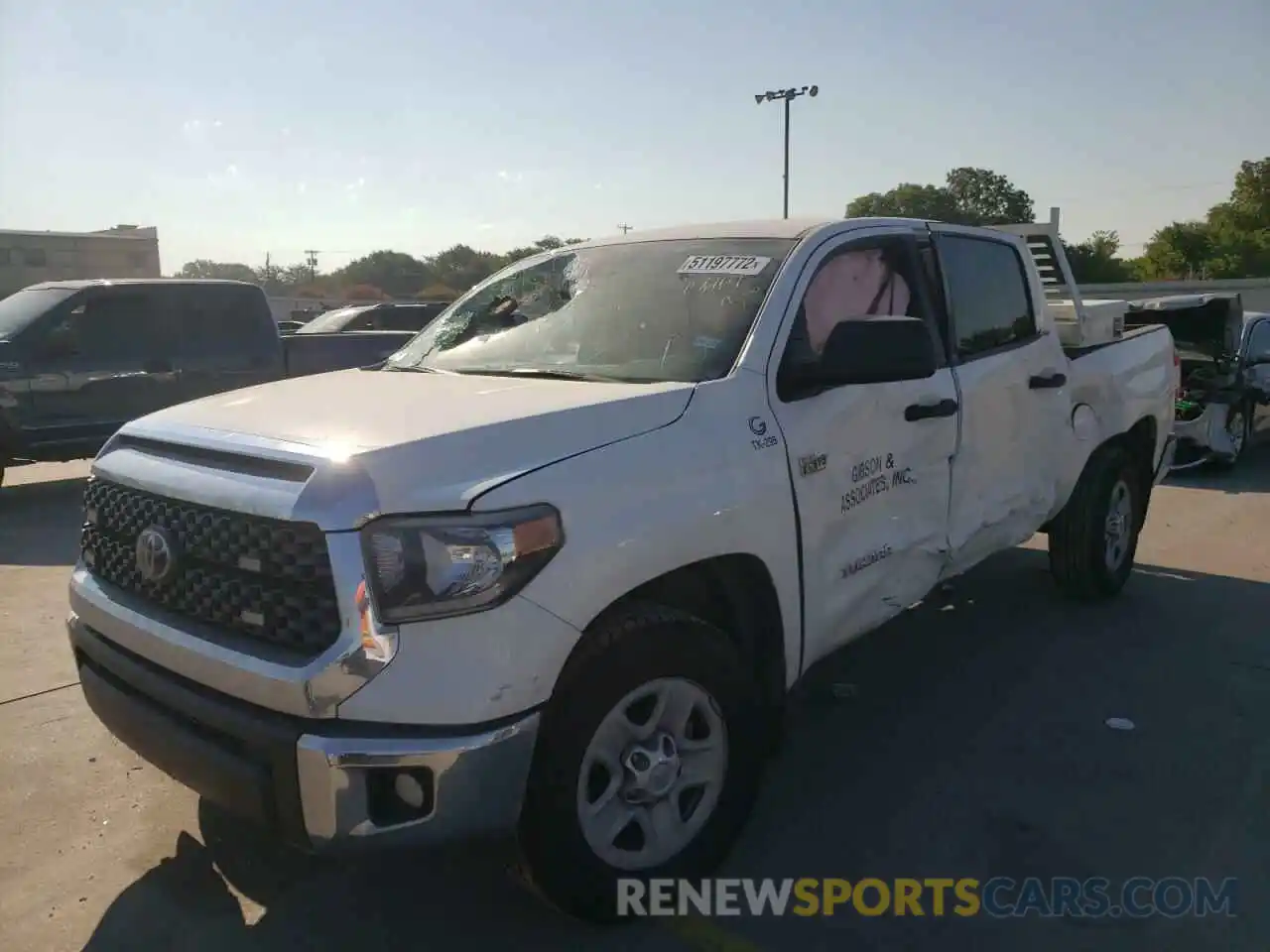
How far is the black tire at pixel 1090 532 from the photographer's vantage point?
18.0ft

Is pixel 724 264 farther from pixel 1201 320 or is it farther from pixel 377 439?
pixel 1201 320

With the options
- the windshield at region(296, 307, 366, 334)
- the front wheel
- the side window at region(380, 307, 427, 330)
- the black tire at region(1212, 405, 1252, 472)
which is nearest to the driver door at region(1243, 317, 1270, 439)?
the black tire at region(1212, 405, 1252, 472)

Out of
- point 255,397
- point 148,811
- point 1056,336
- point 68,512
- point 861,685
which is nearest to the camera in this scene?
point 255,397

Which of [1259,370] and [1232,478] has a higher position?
[1259,370]

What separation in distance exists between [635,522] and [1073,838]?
1897mm

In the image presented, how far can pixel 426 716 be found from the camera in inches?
89.0

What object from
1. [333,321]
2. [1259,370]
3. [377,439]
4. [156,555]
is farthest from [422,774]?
[333,321]

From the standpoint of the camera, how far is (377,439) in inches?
98.1

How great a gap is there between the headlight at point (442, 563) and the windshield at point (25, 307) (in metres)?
8.63

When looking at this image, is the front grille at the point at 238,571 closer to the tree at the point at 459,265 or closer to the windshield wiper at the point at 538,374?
the windshield wiper at the point at 538,374

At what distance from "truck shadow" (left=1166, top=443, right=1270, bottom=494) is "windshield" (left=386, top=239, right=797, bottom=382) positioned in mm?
7929

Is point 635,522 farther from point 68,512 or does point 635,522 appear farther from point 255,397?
point 68,512

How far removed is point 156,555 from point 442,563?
0.88 metres

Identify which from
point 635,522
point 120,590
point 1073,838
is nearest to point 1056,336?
point 1073,838
